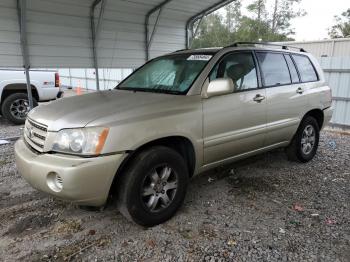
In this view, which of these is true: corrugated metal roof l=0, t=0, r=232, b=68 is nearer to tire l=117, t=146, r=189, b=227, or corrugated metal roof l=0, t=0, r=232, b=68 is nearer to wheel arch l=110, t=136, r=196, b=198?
wheel arch l=110, t=136, r=196, b=198

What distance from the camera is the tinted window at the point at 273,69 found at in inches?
169

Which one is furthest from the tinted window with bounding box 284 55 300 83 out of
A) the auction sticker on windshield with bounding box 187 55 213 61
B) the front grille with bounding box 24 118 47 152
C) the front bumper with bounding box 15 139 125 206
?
the front grille with bounding box 24 118 47 152

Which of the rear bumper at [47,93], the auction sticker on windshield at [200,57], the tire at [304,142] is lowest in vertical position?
the tire at [304,142]

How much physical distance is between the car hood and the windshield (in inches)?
9.4

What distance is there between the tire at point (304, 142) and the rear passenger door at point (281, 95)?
0.25 metres

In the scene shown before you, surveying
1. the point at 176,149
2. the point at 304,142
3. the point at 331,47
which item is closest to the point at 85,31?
the point at 176,149

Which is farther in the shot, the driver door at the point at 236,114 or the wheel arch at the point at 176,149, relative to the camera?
the driver door at the point at 236,114

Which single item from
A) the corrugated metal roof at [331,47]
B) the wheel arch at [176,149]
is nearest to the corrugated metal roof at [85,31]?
the wheel arch at [176,149]

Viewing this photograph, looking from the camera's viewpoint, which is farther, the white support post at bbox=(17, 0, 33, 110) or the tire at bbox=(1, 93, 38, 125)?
the tire at bbox=(1, 93, 38, 125)

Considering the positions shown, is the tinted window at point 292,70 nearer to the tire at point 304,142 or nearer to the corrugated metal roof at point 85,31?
the tire at point 304,142

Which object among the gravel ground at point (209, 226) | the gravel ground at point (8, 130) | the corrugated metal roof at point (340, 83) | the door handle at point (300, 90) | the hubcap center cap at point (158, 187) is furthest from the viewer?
the corrugated metal roof at point (340, 83)

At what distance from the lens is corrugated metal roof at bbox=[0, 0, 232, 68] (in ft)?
20.8

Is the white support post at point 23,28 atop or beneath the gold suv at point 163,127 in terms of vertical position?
atop

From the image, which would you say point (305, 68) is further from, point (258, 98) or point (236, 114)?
point (236, 114)
